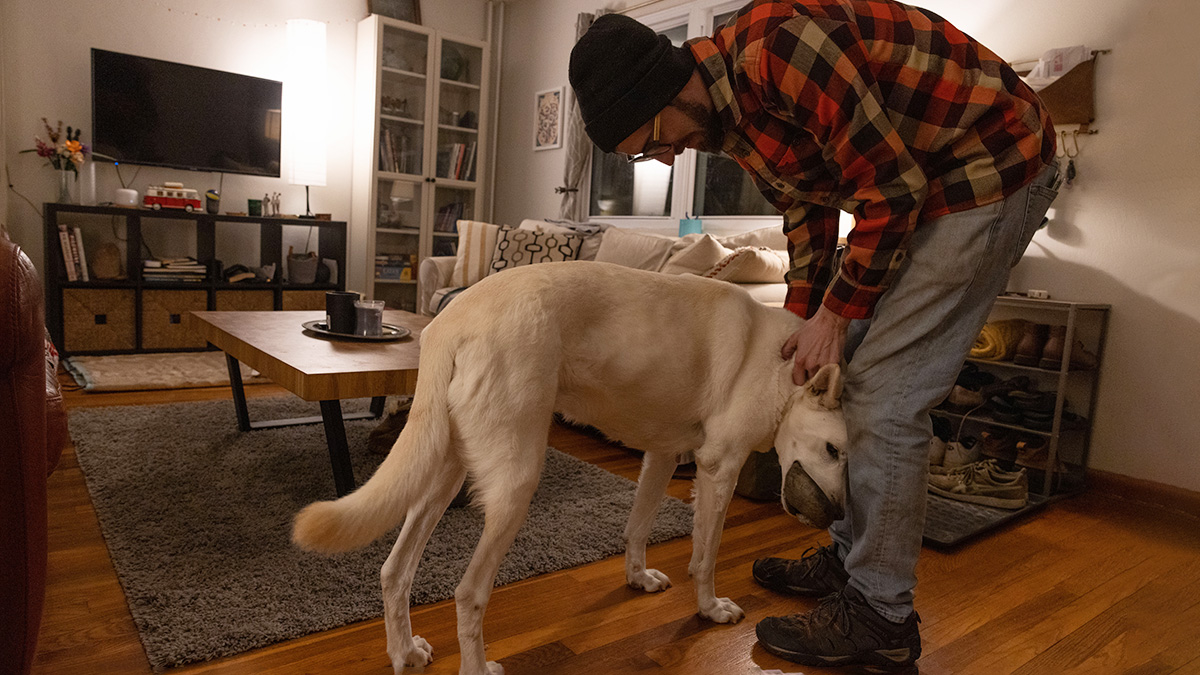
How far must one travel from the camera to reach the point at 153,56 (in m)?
4.45

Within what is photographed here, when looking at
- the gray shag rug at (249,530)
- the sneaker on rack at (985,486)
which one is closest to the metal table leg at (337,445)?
the gray shag rug at (249,530)

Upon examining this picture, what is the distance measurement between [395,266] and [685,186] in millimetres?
2237

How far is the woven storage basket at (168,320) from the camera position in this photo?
4.14 meters

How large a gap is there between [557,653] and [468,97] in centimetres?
494

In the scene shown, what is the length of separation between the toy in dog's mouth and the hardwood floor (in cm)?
29

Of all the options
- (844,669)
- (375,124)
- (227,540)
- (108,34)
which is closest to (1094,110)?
(844,669)

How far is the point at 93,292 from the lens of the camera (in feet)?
13.1

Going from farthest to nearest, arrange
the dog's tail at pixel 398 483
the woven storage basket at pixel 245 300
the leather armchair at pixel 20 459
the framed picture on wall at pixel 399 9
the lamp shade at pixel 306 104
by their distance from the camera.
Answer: the framed picture on wall at pixel 399 9
the lamp shade at pixel 306 104
the woven storage basket at pixel 245 300
the dog's tail at pixel 398 483
the leather armchair at pixel 20 459

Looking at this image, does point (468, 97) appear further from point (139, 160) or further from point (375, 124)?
point (139, 160)

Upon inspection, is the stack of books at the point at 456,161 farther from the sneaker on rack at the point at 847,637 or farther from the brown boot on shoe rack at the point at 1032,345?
the sneaker on rack at the point at 847,637

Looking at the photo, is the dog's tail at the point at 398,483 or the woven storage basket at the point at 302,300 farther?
the woven storage basket at the point at 302,300

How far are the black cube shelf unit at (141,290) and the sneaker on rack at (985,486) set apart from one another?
381cm

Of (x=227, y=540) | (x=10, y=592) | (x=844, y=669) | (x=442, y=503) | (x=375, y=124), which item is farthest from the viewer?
(x=375, y=124)

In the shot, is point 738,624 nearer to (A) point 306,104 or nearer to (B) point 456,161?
(B) point 456,161
